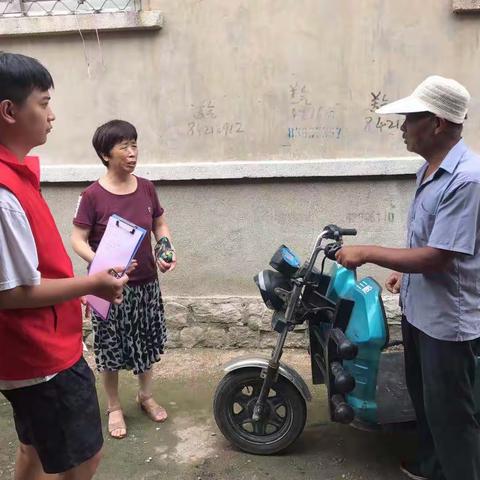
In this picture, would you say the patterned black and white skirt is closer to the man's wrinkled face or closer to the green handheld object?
the green handheld object

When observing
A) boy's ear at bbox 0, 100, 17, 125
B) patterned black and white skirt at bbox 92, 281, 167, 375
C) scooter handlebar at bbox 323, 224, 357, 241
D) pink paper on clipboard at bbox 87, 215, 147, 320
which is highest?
boy's ear at bbox 0, 100, 17, 125

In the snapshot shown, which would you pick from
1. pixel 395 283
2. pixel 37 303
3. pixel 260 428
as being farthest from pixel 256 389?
pixel 37 303

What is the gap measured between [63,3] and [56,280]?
9.82ft

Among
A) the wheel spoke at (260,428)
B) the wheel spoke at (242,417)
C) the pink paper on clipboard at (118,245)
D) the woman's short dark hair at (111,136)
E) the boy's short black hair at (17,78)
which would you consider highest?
the boy's short black hair at (17,78)

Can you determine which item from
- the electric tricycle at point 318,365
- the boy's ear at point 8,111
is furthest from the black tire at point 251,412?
the boy's ear at point 8,111

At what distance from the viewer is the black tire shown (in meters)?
2.75

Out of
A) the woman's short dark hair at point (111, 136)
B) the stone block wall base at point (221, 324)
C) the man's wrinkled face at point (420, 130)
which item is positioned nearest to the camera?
the man's wrinkled face at point (420, 130)

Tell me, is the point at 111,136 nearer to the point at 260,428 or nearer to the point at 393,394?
the point at 260,428

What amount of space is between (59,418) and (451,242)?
1548mm

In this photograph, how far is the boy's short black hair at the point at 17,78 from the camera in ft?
5.30

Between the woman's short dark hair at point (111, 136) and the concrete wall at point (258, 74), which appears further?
the concrete wall at point (258, 74)

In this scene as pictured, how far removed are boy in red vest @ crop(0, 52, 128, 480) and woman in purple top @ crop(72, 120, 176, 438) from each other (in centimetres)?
98

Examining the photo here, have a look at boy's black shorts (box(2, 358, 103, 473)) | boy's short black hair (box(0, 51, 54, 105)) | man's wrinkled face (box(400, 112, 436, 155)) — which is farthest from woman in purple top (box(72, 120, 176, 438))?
man's wrinkled face (box(400, 112, 436, 155))

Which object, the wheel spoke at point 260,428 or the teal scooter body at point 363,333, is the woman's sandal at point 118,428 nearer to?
the wheel spoke at point 260,428
